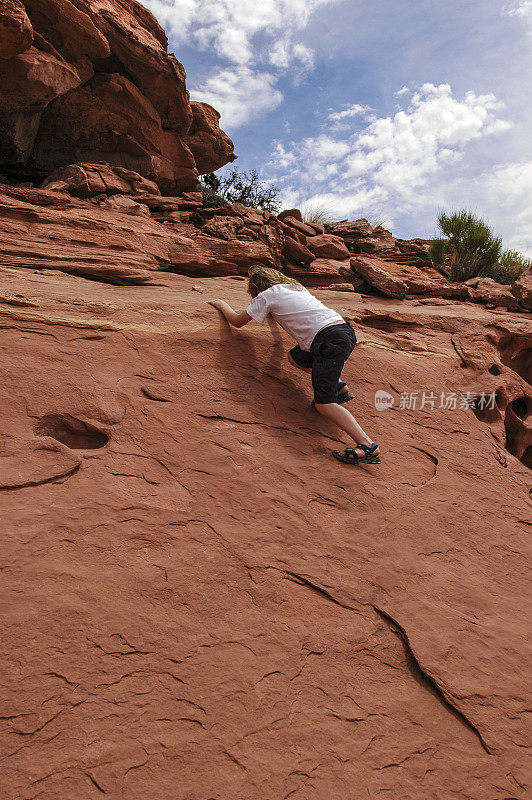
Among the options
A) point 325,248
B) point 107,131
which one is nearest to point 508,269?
point 325,248

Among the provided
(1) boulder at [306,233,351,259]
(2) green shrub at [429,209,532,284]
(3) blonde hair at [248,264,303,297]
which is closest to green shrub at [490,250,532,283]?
(2) green shrub at [429,209,532,284]

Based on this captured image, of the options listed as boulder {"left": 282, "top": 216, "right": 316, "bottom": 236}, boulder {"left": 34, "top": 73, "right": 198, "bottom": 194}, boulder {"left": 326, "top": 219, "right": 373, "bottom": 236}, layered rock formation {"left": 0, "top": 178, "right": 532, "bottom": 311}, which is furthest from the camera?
boulder {"left": 326, "top": 219, "right": 373, "bottom": 236}

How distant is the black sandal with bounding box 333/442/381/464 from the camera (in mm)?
3171

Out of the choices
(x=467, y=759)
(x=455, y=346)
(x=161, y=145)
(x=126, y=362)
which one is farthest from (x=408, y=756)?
A: (x=161, y=145)

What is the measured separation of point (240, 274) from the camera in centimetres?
584

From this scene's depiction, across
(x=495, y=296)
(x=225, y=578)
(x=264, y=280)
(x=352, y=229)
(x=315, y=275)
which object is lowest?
(x=225, y=578)

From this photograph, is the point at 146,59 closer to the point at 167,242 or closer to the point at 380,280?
the point at 167,242

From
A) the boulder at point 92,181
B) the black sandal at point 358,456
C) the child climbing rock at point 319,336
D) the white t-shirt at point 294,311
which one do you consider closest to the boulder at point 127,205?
the boulder at point 92,181

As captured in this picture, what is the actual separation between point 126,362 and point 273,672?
2098mm

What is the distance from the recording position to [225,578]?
2.09 metres

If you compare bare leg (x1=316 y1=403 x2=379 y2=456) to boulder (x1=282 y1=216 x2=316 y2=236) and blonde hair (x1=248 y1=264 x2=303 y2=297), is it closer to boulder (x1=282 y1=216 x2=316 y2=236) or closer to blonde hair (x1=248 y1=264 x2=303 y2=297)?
blonde hair (x1=248 y1=264 x2=303 y2=297)

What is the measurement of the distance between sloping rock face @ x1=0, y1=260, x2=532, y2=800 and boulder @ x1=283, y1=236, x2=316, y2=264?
3.42 m

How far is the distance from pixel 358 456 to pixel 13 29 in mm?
6712

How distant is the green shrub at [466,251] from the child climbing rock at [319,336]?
7.34m
